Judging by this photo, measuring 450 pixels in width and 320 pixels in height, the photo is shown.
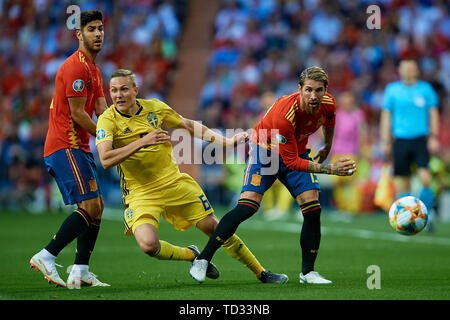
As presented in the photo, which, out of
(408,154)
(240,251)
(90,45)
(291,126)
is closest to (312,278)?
(240,251)

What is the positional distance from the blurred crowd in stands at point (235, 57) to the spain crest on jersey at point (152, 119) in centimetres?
1013

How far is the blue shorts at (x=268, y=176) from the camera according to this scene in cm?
690

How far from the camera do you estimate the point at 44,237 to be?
39.1 ft

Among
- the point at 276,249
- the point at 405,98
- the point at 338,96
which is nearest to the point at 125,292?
the point at 276,249

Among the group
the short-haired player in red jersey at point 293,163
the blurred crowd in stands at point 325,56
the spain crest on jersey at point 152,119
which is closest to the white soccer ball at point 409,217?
the short-haired player in red jersey at point 293,163

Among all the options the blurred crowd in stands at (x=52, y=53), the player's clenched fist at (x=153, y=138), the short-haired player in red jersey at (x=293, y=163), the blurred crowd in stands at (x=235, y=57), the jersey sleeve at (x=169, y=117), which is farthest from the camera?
the blurred crowd in stands at (x=52, y=53)

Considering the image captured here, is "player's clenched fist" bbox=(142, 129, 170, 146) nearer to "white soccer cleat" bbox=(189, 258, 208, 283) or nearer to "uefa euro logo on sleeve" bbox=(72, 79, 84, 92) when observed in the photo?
"uefa euro logo on sleeve" bbox=(72, 79, 84, 92)

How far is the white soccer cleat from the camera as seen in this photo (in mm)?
6566

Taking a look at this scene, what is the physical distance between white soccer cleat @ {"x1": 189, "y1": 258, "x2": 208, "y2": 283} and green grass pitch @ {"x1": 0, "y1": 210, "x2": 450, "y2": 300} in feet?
0.28

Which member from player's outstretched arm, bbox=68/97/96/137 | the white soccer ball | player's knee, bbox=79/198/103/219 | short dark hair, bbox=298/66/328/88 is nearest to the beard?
player's outstretched arm, bbox=68/97/96/137

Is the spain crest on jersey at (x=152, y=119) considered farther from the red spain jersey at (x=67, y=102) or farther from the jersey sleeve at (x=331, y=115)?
the jersey sleeve at (x=331, y=115)

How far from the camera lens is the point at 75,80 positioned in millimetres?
6738

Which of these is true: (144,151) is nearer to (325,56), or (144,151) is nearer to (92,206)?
(92,206)

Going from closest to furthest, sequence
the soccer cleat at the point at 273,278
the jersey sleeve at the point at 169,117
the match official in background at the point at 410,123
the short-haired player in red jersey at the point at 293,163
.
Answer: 1. the short-haired player in red jersey at the point at 293,163
2. the soccer cleat at the point at 273,278
3. the jersey sleeve at the point at 169,117
4. the match official in background at the point at 410,123
